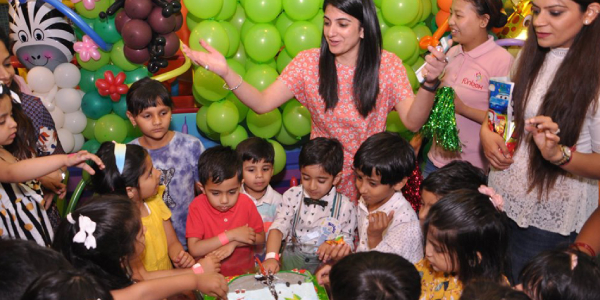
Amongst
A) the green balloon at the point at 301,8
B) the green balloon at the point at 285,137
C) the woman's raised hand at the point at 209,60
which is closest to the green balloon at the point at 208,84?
the green balloon at the point at 285,137

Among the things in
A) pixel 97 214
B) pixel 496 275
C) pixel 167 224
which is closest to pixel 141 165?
pixel 167 224

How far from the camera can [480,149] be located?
119 inches

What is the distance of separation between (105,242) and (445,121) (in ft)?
5.77

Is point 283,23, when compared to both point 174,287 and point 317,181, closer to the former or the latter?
point 317,181

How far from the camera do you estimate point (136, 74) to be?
3.81 m

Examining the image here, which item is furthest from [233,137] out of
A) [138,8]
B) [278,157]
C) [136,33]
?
[138,8]

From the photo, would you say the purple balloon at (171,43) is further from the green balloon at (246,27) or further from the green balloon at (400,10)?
the green balloon at (400,10)

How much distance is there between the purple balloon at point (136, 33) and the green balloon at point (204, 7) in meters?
0.30

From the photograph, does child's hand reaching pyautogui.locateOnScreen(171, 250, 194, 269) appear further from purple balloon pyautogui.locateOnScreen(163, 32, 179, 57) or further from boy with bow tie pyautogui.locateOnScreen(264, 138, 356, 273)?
purple balloon pyautogui.locateOnScreen(163, 32, 179, 57)

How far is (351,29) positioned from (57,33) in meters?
2.27

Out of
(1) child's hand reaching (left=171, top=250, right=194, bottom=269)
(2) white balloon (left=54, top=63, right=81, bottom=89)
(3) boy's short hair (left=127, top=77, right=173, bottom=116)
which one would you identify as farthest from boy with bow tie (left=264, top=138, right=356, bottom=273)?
(2) white balloon (left=54, top=63, right=81, bottom=89)

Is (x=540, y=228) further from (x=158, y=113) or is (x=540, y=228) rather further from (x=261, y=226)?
(x=158, y=113)

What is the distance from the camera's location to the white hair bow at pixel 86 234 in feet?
6.04

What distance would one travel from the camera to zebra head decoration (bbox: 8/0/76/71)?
3.83 metres
